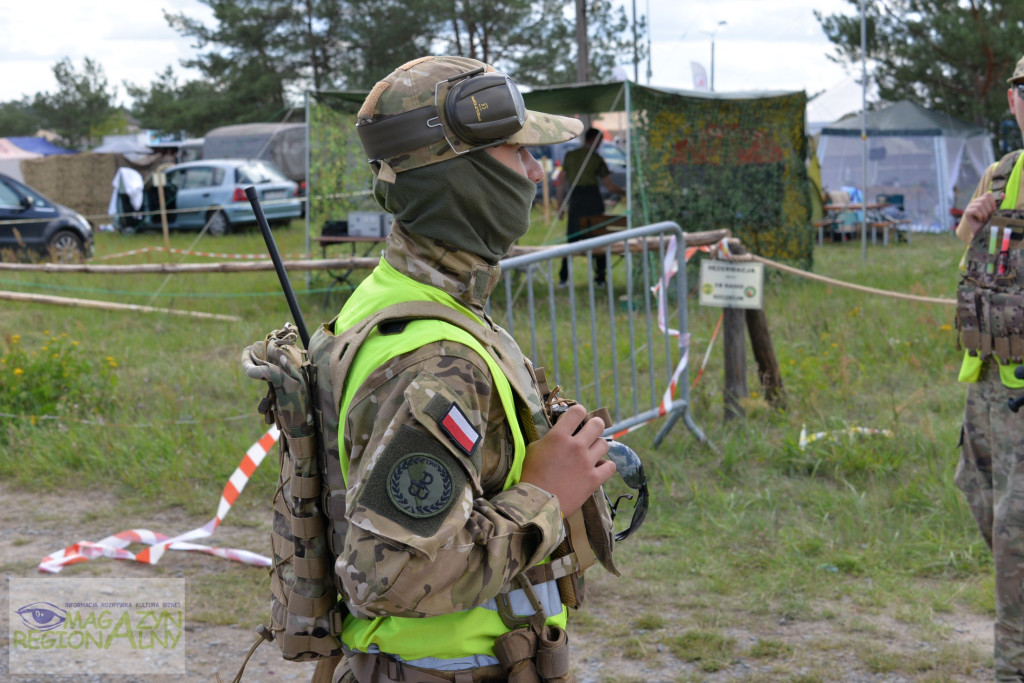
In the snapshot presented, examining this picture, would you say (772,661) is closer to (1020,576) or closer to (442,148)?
(1020,576)

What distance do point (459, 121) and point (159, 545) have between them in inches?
151

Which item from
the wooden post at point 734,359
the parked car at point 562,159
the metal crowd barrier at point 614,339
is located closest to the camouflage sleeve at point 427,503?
the metal crowd barrier at point 614,339

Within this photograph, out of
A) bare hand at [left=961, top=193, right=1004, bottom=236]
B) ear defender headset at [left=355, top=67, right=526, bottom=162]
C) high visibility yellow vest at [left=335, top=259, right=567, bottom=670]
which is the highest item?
ear defender headset at [left=355, top=67, right=526, bottom=162]

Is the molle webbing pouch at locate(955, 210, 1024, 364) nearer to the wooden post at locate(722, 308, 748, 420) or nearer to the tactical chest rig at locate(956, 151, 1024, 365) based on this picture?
the tactical chest rig at locate(956, 151, 1024, 365)

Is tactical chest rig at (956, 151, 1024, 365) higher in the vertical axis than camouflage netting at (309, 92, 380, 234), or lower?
lower

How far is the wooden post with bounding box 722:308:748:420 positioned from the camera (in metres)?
6.16

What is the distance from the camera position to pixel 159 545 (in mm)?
4754

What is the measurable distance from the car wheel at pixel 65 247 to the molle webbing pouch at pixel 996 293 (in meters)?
12.8

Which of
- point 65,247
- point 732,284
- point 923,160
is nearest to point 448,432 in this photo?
point 732,284

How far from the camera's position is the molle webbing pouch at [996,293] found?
3.24 m

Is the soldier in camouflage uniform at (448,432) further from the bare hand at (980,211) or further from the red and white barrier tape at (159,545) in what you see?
the red and white barrier tape at (159,545)

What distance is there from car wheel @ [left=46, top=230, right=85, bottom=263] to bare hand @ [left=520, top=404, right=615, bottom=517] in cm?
1344

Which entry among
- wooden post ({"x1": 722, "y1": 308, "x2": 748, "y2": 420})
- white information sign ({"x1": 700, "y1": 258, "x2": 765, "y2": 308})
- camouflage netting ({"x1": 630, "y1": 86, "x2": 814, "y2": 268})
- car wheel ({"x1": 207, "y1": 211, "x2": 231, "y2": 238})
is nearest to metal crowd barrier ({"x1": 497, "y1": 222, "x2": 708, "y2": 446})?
white information sign ({"x1": 700, "y1": 258, "x2": 765, "y2": 308})

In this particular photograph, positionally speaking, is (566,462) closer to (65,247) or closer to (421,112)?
(421,112)
